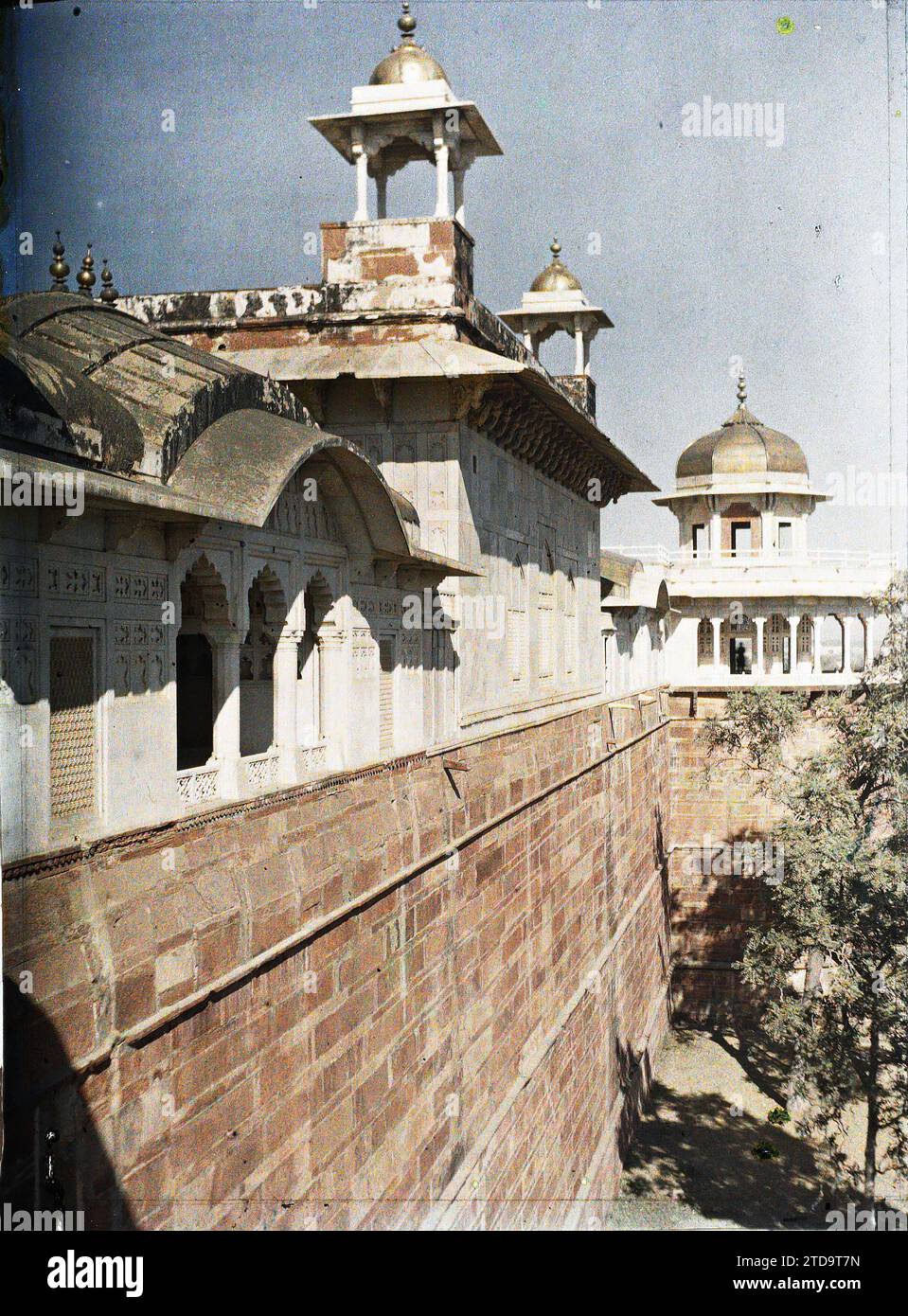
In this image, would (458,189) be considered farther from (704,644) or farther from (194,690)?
(704,644)

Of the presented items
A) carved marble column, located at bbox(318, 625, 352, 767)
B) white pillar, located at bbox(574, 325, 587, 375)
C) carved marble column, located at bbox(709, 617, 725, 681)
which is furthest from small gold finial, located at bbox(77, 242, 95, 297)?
carved marble column, located at bbox(709, 617, 725, 681)

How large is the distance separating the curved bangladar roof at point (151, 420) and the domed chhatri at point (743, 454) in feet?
83.1

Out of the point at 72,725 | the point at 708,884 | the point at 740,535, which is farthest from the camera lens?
the point at 740,535

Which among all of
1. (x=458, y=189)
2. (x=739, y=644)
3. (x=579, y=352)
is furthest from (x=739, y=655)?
(x=458, y=189)

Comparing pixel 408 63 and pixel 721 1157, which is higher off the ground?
pixel 408 63

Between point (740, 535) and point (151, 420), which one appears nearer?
point (151, 420)

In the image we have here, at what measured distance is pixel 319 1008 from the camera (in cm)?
638

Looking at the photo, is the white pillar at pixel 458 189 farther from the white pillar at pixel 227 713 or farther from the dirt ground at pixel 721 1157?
the dirt ground at pixel 721 1157

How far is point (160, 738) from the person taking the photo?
19.0 ft

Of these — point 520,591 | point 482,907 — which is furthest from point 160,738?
point 520,591

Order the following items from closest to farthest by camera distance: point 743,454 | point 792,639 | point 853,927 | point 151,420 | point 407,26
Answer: point 151,420
point 407,26
point 853,927
point 792,639
point 743,454

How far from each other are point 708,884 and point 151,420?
2117cm

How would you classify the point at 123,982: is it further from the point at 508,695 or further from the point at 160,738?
the point at 508,695

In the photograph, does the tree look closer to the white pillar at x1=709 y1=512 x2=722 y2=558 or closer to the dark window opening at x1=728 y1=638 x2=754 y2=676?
the dark window opening at x1=728 y1=638 x2=754 y2=676
